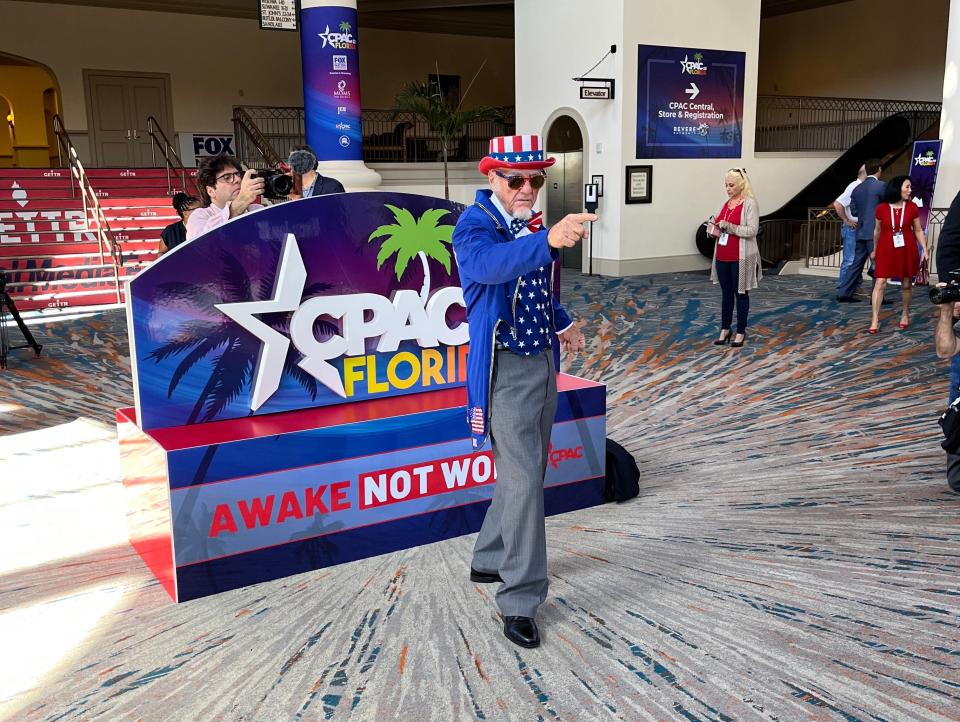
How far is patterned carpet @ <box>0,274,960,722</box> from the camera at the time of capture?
7.63ft

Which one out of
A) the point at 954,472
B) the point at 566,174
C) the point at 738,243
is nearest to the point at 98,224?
the point at 566,174

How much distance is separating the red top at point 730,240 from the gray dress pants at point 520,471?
14.7 ft

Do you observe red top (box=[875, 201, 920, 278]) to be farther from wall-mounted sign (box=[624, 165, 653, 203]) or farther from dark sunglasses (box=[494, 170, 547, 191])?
dark sunglasses (box=[494, 170, 547, 191])

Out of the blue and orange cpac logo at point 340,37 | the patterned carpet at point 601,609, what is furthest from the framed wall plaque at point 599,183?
the patterned carpet at point 601,609

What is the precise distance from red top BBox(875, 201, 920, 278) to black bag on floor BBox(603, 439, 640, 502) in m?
4.82

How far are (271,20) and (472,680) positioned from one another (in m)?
10.8

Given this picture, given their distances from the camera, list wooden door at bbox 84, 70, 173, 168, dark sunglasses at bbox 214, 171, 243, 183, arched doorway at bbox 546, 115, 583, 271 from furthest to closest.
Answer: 1. wooden door at bbox 84, 70, 173, 168
2. arched doorway at bbox 546, 115, 583, 271
3. dark sunglasses at bbox 214, 171, 243, 183

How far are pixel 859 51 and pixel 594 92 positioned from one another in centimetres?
1006

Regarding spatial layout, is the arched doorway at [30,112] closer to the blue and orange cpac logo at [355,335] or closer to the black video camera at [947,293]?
the blue and orange cpac logo at [355,335]

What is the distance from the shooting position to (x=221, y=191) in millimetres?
3883

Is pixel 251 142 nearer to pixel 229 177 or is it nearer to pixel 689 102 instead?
pixel 689 102

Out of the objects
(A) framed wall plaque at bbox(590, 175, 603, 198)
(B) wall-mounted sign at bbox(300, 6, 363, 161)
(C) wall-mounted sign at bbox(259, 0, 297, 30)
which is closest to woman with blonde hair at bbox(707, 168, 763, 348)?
(A) framed wall plaque at bbox(590, 175, 603, 198)

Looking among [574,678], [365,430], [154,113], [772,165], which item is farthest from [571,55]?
[574,678]

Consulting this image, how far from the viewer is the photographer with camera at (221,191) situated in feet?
11.8
